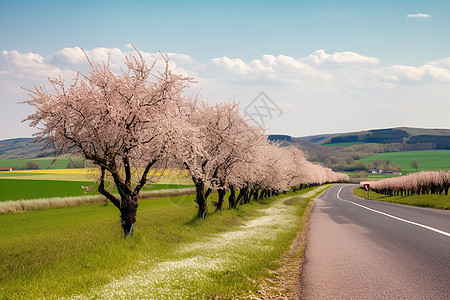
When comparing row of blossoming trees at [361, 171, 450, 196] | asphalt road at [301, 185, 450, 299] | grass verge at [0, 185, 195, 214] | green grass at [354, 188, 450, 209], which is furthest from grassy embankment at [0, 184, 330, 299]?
row of blossoming trees at [361, 171, 450, 196]

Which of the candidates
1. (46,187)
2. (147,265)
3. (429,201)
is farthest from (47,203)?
(429,201)

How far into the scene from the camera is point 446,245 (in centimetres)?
1187

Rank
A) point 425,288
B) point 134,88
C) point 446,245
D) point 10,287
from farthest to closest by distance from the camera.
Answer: point 134,88, point 446,245, point 10,287, point 425,288

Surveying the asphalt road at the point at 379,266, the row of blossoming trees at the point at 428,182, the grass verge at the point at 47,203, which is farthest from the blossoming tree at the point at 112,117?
the row of blossoming trees at the point at 428,182

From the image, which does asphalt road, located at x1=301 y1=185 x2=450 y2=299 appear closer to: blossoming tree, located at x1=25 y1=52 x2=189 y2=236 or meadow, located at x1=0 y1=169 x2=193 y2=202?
blossoming tree, located at x1=25 y1=52 x2=189 y2=236

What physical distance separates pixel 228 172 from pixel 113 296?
1874 centimetres

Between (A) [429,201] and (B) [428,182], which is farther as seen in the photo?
(B) [428,182]

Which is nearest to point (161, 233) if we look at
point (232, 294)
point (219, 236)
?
point (219, 236)

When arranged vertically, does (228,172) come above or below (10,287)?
above

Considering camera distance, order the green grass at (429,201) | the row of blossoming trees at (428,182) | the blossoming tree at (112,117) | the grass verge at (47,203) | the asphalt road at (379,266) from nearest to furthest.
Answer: the asphalt road at (379,266) → the blossoming tree at (112,117) → the green grass at (429,201) → the grass verge at (47,203) → the row of blossoming trees at (428,182)

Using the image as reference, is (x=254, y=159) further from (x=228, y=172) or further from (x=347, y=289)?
(x=347, y=289)

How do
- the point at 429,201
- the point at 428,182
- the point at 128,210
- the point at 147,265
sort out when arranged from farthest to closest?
1. the point at 428,182
2. the point at 429,201
3. the point at 128,210
4. the point at 147,265

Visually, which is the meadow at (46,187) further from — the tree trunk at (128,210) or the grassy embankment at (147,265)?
the grassy embankment at (147,265)

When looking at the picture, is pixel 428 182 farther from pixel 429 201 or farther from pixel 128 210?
pixel 128 210
